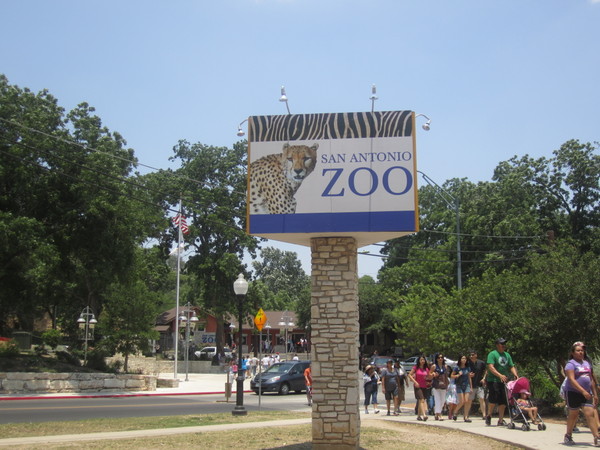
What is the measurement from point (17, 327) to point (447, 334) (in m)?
37.7

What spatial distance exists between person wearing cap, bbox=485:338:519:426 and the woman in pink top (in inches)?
91.3

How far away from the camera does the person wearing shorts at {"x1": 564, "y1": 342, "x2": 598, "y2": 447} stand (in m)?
9.55

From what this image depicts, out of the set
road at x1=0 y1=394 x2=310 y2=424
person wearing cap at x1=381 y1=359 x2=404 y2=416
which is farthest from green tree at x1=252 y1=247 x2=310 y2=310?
person wearing cap at x1=381 y1=359 x2=404 y2=416

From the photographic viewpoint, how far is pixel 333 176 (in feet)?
35.9

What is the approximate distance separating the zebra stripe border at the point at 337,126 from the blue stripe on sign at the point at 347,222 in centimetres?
144

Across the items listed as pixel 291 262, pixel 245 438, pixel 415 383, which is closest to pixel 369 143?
pixel 245 438

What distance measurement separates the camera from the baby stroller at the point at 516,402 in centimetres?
1171

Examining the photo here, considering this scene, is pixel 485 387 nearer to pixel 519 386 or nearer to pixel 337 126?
pixel 519 386

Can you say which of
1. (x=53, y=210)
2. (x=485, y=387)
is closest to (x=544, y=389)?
(x=485, y=387)

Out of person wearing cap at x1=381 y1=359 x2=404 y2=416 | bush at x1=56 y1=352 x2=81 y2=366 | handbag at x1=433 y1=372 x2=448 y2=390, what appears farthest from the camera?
bush at x1=56 y1=352 x2=81 y2=366

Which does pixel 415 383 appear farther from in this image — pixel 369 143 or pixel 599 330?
pixel 369 143

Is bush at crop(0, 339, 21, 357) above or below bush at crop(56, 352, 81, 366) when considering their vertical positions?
above

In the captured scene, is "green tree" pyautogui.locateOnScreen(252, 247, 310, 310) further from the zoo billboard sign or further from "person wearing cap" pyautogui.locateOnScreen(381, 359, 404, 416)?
the zoo billboard sign

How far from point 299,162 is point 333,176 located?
69cm
